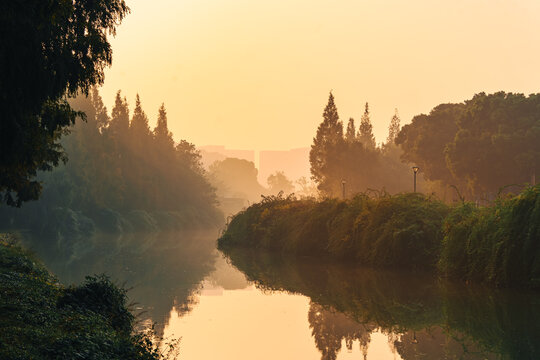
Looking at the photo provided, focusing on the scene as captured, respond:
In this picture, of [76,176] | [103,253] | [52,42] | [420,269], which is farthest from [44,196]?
[52,42]

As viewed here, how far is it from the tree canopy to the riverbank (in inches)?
502

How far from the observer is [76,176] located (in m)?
81.6

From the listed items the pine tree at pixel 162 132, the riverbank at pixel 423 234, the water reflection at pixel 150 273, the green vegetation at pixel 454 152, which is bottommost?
the water reflection at pixel 150 273

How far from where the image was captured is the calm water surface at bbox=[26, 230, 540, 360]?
11.2 meters

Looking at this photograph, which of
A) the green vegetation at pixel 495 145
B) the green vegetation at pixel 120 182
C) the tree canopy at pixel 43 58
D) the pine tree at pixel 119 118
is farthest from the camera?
the pine tree at pixel 119 118

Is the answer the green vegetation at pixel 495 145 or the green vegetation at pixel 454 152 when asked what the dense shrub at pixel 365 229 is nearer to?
the green vegetation at pixel 454 152

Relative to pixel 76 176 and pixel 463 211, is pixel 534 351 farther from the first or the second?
pixel 76 176

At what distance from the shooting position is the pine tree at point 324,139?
8855 cm

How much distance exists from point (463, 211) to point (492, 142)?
36.8 m

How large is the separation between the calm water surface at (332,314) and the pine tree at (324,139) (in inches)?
2483

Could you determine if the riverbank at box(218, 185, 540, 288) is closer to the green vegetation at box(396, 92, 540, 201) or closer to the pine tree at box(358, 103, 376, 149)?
the green vegetation at box(396, 92, 540, 201)

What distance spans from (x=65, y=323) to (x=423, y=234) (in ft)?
54.8

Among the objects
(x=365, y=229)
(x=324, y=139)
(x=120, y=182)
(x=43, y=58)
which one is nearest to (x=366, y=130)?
(x=324, y=139)

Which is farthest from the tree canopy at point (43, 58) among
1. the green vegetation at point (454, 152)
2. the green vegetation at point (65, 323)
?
the green vegetation at point (454, 152)
